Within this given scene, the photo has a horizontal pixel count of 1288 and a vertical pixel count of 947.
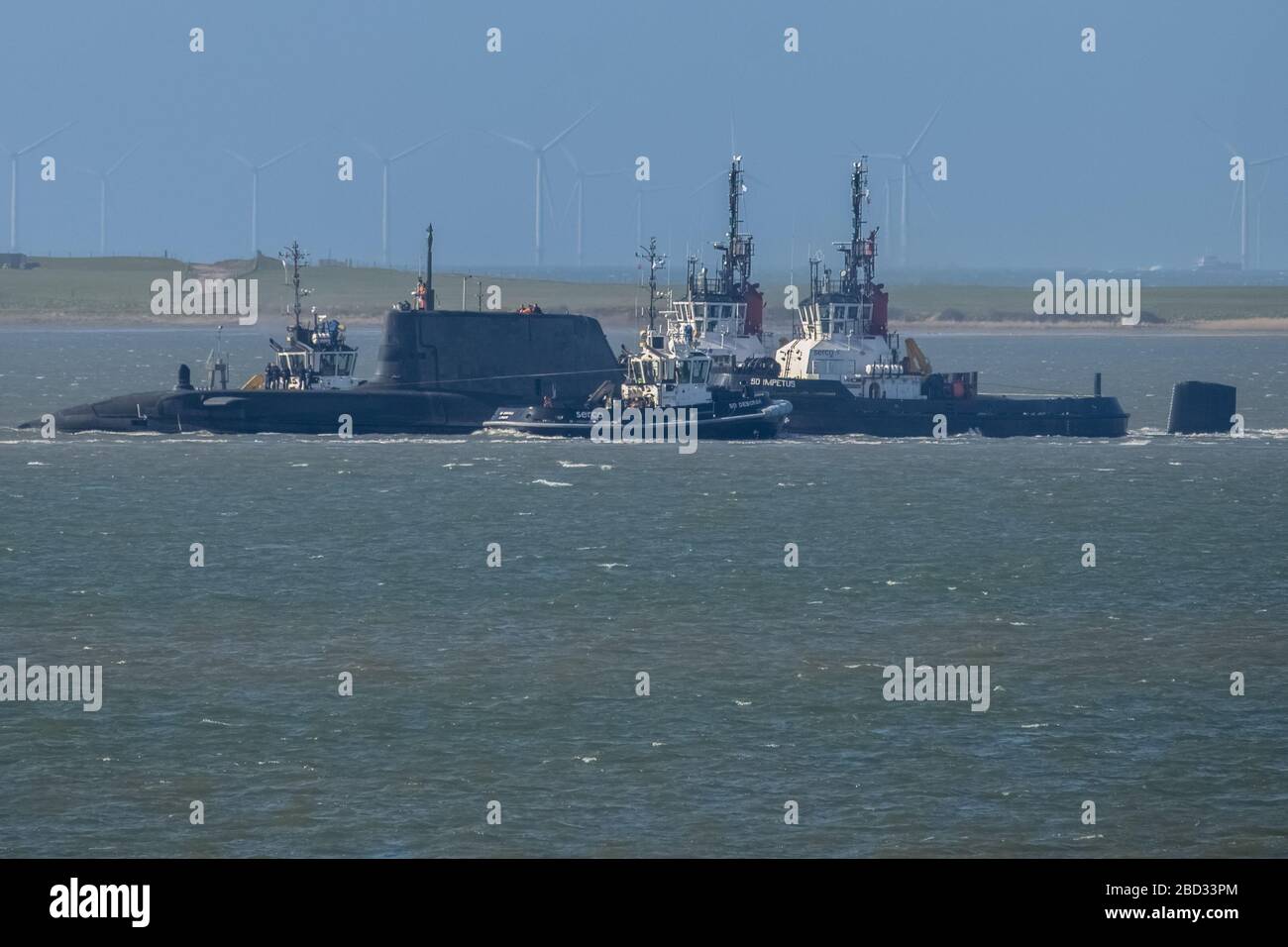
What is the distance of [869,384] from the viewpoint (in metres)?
86.6

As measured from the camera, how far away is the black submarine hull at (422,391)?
87250mm

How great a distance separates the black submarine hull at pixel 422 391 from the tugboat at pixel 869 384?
336 inches

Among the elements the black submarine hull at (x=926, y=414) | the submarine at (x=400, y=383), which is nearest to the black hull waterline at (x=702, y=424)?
the black submarine hull at (x=926, y=414)

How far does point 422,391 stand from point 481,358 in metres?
3.04

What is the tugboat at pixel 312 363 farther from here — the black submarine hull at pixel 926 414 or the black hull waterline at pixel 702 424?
the black submarine hull at pixel 926 414

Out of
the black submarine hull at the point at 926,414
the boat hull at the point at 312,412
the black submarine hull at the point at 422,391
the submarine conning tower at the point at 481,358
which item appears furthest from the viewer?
the submarine conning tower at the point at 481,358

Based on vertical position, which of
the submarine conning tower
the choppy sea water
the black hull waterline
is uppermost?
the submarine conning tower

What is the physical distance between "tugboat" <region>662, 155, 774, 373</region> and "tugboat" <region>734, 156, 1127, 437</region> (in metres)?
1.45

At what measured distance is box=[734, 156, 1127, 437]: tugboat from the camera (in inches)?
3386

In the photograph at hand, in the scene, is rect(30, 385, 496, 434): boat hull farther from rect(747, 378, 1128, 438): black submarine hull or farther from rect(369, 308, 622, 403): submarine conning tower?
rect(747, 378, 1128, 438): black submarine hull

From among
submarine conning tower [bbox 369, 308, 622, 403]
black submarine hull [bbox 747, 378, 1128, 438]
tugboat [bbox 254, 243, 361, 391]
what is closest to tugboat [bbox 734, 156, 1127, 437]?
black submarine hull [bbox 747, 378, 1128, 438]

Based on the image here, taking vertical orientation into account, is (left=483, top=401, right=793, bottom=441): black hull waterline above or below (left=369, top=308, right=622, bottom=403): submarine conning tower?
below

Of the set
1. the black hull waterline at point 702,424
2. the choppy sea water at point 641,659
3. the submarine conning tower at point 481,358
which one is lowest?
the choppy sea water at point 641,659
